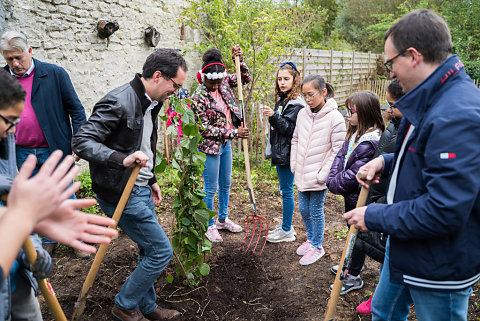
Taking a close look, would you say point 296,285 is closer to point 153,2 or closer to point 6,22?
point 6,22

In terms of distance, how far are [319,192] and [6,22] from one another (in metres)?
4.33

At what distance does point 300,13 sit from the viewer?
8570 millimetres

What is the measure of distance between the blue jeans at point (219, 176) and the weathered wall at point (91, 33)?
283 centimetres

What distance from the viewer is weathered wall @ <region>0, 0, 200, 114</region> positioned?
4.58 m

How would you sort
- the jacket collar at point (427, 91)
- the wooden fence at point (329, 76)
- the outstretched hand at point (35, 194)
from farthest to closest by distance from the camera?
1. the wooden fence at point (329, 76)
2. the jacket collar at point (427, 91)
3. the outstretched hand at point (35, 194)

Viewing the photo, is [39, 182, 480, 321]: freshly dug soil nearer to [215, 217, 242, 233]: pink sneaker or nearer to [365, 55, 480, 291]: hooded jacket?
[215, 217, 242, 233]: pink sneaker

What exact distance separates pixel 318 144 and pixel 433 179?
2.06 metres

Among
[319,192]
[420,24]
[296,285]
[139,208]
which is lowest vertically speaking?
[296,285]

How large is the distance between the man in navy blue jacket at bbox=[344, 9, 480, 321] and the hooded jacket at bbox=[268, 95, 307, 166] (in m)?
2.14

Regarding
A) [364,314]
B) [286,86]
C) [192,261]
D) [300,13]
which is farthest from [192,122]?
[300,13]

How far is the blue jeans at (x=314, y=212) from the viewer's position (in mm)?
3507

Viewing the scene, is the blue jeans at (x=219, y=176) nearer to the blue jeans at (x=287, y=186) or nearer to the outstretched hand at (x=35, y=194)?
the blue jeans at (x=287, y=186)

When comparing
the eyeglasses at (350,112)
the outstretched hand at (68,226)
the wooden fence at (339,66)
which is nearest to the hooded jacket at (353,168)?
the eyeglasses at (350,112)

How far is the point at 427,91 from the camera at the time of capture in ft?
4.79
